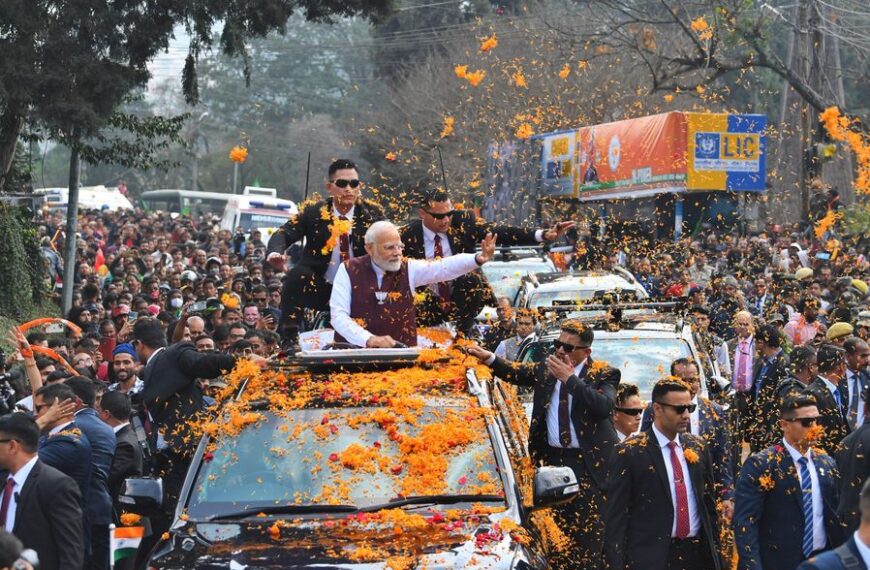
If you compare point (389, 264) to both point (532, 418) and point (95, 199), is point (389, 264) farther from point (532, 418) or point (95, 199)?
point (95, 199)

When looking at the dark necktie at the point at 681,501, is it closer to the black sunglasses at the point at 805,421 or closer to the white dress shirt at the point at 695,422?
the black sunglasses at the point at 805,421

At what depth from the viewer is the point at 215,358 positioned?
9.72 metres

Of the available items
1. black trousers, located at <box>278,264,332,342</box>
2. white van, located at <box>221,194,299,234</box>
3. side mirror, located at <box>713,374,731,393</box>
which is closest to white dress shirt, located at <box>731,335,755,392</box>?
side mirror, located at <box>713,374,731,393</box>

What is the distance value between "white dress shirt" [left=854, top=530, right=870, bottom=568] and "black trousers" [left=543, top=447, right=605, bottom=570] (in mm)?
4005

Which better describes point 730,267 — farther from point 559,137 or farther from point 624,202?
point 559,137

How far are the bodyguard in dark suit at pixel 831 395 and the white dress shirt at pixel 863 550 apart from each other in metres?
5.31

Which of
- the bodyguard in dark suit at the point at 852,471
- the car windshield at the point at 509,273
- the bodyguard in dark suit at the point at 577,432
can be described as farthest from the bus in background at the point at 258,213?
the bodyguard in dark suit at the point at 852,471

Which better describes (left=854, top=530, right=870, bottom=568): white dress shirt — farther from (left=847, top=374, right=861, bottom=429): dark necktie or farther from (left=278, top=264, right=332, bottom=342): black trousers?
(left=847, top=374, right=861, bottom=429): dark necktie

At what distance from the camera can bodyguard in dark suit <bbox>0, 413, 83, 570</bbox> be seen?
797 cm

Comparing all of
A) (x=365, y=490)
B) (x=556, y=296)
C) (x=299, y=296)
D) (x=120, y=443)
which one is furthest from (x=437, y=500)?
(x=556, y=296)

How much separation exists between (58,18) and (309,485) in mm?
14733

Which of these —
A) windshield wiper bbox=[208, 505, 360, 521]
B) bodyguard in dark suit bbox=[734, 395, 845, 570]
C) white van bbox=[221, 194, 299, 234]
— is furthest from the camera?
white van bbox=[221, 194, 299, 234]

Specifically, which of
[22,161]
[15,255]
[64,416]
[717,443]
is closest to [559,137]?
[22,161]

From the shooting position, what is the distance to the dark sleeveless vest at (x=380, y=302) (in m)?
9.64
